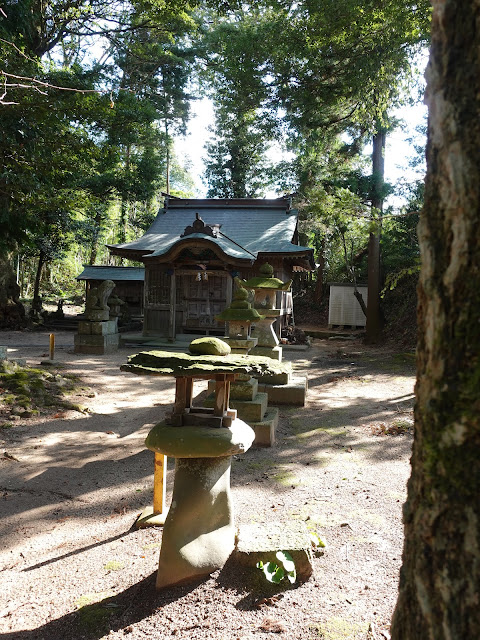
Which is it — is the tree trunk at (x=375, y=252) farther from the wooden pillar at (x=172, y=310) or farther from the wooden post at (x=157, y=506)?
the wooden post at (x=157, y=506)

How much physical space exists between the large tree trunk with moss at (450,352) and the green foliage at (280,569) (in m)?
1.36

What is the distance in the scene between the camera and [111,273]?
66.8 ft

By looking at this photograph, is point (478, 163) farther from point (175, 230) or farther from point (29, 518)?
point (175, 230)

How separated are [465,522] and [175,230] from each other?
15782 mm

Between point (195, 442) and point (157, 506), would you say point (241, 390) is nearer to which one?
point (157, 506)

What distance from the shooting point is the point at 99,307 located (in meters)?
12.6

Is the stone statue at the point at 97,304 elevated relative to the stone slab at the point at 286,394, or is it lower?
elevated

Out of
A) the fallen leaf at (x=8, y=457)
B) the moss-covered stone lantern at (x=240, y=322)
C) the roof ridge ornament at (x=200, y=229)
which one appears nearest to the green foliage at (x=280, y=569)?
the fallen leaf at (x=8, y=457)

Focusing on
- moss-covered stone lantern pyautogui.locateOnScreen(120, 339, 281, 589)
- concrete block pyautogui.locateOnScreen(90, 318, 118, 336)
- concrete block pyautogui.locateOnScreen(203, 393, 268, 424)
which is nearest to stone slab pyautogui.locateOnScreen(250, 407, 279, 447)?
concrete block pyautogui.locateOnScreen(203, 393, 268, 424)

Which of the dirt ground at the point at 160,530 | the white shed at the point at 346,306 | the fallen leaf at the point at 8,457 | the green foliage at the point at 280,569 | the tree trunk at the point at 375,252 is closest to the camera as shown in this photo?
the dirt ground at the point at 160,530

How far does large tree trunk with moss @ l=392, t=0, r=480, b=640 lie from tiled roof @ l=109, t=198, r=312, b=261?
11.5 metres

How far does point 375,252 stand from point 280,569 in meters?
14.9

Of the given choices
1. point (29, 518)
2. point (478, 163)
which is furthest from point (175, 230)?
point (478, 163)

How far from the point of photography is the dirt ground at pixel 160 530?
2322 millimetres
